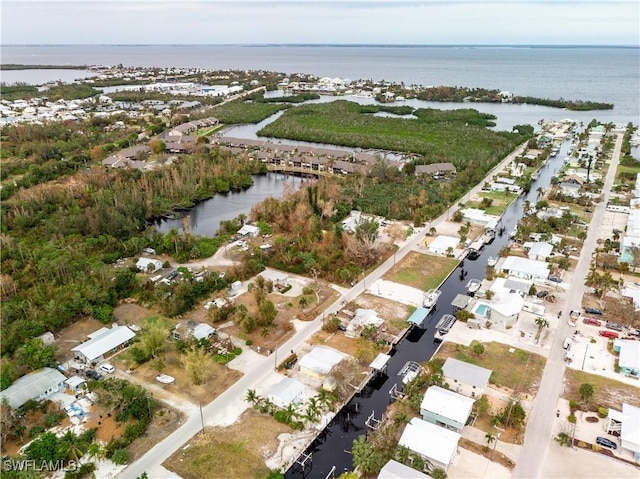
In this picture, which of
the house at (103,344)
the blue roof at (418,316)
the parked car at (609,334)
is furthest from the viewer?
the blue roof at (418,316)

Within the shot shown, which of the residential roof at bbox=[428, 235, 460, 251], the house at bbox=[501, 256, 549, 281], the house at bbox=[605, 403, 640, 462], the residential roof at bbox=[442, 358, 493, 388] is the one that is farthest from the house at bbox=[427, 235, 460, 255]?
the house at bbox=[605, 403, 640, 462]

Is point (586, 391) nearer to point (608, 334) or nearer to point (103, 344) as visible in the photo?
point (608, 334)

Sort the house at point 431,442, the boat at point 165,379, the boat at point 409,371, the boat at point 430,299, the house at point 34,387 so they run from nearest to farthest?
the house at point 431,442
the house at point 34,387
the boat at point 165,379
the boat at point 409,371
the boat at point 430,299

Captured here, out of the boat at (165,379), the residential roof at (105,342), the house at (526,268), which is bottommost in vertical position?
the boat at (165,379)

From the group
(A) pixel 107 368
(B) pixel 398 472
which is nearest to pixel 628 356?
(B) pixel 398 472

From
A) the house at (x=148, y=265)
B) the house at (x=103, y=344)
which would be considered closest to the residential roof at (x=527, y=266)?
the house at (x=148, y=265)

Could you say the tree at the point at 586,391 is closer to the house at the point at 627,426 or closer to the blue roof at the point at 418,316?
the house at the point at 627,426

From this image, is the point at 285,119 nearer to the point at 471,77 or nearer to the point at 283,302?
the point at 283,302
